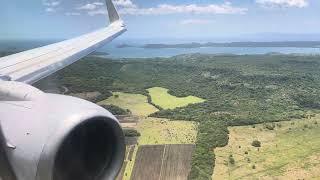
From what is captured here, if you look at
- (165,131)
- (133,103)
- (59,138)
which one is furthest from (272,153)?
(59,138)

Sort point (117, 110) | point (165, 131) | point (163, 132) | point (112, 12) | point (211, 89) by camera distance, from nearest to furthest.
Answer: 1. point (112, 12)
2. point (163, 132)
3. point (165, 131)
4. point (117, 110)
5. point (211, 89)

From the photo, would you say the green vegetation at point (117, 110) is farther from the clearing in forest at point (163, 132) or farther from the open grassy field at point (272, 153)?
the open grassy field at point (272, 153)

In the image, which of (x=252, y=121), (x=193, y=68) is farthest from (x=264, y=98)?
(x=193, y=68)

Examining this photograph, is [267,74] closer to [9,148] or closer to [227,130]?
[227,130]

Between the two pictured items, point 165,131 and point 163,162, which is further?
point 165,131

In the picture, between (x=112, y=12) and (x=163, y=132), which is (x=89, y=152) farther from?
(x=163, y=132)

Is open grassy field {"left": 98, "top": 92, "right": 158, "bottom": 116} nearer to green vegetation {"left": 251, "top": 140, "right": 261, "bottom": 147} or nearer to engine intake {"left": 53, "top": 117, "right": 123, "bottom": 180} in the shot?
green vegetation {"left": 251, "top": 140, "right": 261, "bottom": 147}

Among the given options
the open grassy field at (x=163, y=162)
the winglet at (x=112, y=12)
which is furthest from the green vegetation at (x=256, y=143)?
the winglet at (x=112, y=12)
